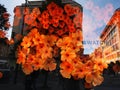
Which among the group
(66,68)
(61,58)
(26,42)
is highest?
(26,42)

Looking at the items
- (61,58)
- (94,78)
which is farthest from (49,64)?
(94,78)

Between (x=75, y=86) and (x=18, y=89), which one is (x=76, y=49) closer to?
(x=75, y=86)

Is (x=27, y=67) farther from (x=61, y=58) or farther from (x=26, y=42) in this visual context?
(x=61, y=58)

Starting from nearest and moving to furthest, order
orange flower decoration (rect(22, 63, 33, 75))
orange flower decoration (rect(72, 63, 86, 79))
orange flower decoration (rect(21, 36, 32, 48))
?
orange flower decoration (rect(72, 63, 86, 79))
orange flower decoration (rect(22, 63, 33, 75))
orange flower decoration (rect(21, 36, 32, 48))

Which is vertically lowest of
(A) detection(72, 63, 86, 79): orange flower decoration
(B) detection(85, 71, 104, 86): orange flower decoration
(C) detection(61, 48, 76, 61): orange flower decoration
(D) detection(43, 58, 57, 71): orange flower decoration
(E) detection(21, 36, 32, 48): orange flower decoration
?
(B) detection(85, 71, 104, 86): orange flower decoration

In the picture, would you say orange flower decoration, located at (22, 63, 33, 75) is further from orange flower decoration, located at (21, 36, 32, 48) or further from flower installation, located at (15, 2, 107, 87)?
orange flower decoration, located at (21, 36, 32, 48)

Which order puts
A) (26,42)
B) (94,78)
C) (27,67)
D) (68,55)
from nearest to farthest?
(94,78), (68,55), (27,67), (26,42)

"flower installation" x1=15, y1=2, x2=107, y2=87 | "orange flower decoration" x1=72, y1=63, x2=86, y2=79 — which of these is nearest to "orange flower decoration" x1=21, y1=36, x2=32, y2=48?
"flower installation" x1=15, y1=2, x2=107, y2=87

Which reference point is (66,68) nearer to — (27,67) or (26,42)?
(27,67)

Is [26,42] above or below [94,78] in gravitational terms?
above

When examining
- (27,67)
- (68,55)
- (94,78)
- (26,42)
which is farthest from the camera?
(26,42)

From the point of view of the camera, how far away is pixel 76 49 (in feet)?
9.85

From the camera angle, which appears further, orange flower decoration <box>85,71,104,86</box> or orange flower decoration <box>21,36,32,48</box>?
orange flower decoration <box>21,36,32,48</box>

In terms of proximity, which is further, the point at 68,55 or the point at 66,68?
the point at 68,55
